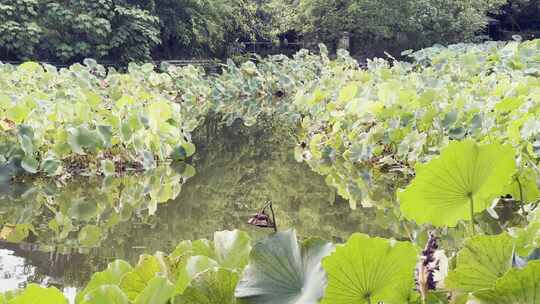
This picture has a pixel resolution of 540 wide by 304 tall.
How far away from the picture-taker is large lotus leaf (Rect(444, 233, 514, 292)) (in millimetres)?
641

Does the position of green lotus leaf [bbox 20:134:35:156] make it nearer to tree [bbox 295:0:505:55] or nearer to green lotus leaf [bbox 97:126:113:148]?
green lotus leaf [bbox 97:126:113:148]

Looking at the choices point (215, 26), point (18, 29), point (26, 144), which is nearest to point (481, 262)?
point (26, 144)

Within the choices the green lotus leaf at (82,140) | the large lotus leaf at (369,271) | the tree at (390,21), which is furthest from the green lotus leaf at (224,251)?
the tree at (390,21)

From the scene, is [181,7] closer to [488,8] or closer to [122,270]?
[488,8]

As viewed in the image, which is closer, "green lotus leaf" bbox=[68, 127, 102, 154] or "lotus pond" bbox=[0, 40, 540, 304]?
"lotus pond" bbox=[0, 40, 540, 304]

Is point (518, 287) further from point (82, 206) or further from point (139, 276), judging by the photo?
point (82, 206)

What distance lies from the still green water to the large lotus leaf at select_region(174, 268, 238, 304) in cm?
172

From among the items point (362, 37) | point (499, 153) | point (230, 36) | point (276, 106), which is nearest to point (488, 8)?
point (362, 37)

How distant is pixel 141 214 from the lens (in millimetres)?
3213

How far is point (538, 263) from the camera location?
0.54 metres

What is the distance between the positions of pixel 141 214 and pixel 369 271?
2735 mm

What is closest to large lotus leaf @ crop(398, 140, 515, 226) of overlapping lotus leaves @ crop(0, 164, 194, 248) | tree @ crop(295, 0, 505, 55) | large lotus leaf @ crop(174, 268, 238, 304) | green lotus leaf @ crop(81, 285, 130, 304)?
large lotus leaf @ crop(174, 268, 238, 304)

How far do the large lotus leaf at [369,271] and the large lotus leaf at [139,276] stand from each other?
0.20 meters

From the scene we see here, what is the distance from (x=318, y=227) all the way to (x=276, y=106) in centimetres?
760
